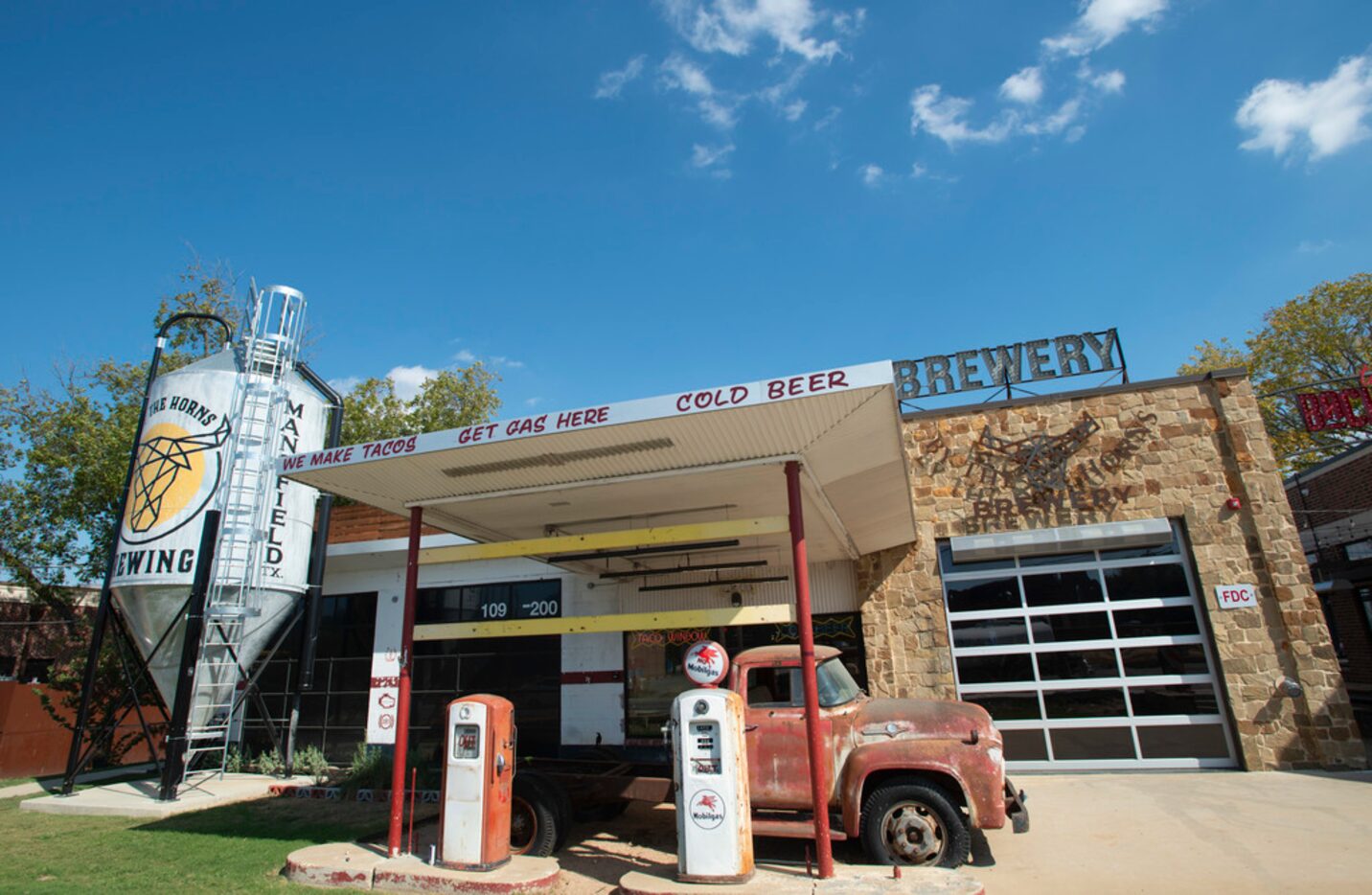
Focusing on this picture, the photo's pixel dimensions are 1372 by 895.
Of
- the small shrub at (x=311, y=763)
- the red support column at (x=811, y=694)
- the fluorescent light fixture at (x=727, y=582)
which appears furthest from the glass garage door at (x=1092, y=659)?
the small shrub at (x=311, y=763)

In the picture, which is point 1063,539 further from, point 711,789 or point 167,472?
point 167,472

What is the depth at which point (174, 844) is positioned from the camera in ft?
26.3

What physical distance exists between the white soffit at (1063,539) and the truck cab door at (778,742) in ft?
20.5

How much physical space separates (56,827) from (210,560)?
12.3 ft

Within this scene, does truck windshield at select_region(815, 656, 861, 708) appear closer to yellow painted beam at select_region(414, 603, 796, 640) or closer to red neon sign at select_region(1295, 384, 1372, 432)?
yellow painted beam at select_region(414, 603, 796, 640)

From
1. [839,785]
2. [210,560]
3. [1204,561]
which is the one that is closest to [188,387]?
[210,560]

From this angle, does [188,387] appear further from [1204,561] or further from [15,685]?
[1204,561]

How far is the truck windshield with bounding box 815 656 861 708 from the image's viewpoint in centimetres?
688

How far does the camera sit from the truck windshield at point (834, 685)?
6879 mm

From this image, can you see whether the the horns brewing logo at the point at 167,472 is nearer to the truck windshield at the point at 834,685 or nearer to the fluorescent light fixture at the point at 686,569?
the fluorescent light fixture at the point at 686,569

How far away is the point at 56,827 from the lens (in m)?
9.41

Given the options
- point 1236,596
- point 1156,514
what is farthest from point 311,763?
point 1236,596

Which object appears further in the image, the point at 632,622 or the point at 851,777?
the point at 632,622

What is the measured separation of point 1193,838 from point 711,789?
193 inches
